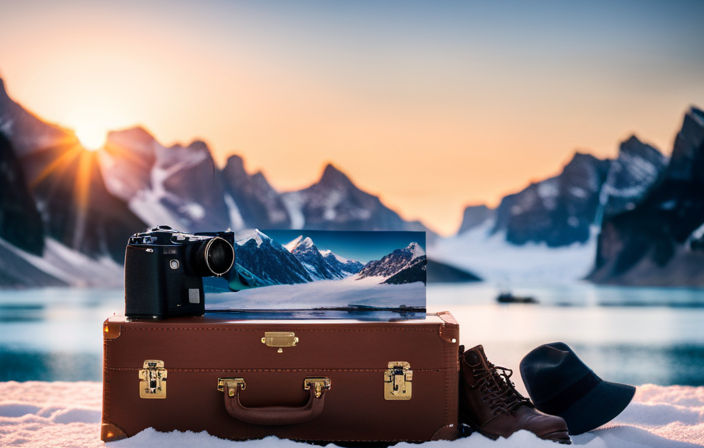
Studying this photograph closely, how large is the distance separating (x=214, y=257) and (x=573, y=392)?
1.67 m

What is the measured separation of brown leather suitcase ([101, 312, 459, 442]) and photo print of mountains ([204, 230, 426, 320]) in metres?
0.26

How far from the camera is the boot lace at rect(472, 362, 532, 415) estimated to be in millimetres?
2527

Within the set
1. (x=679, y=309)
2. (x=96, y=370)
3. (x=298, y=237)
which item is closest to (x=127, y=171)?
(x=679, y=309)

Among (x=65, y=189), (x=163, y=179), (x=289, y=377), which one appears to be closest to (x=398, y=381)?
(x=289, y=377)

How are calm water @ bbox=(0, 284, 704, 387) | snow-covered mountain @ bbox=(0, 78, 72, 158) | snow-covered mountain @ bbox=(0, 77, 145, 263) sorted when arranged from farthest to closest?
snow-covered mountain @ bbox=(0, 78, 72, 158)
snow-covered mountain @ bbox=(0, 77, 145, 263)
calm water @ bbox=(0, 284, 704, 387)

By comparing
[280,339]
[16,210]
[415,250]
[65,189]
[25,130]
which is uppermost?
[25,130]

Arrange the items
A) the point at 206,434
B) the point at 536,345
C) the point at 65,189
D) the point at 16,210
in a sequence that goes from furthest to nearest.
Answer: the point at 65,189 < the point at 16,210 < the point at 536,345 < the point at 206,434

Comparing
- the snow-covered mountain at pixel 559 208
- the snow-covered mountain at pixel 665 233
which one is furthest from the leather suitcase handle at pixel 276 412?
the snow-covered mountain at pixel 559 208

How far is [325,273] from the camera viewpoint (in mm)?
2775

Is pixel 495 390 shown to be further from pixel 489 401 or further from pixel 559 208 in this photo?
pixel 559 208

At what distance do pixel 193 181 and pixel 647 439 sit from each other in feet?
342

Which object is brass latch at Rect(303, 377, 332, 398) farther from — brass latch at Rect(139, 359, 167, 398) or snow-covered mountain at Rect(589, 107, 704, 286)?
snow-covered mountain at Rect(589, 107, 704, 286)

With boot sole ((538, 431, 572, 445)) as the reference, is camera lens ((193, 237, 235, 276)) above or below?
above

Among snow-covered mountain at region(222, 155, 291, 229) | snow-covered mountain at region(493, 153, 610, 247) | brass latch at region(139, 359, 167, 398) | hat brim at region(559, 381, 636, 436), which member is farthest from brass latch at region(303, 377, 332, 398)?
snow-covered mountain at region(493, 153, 610, 247)
